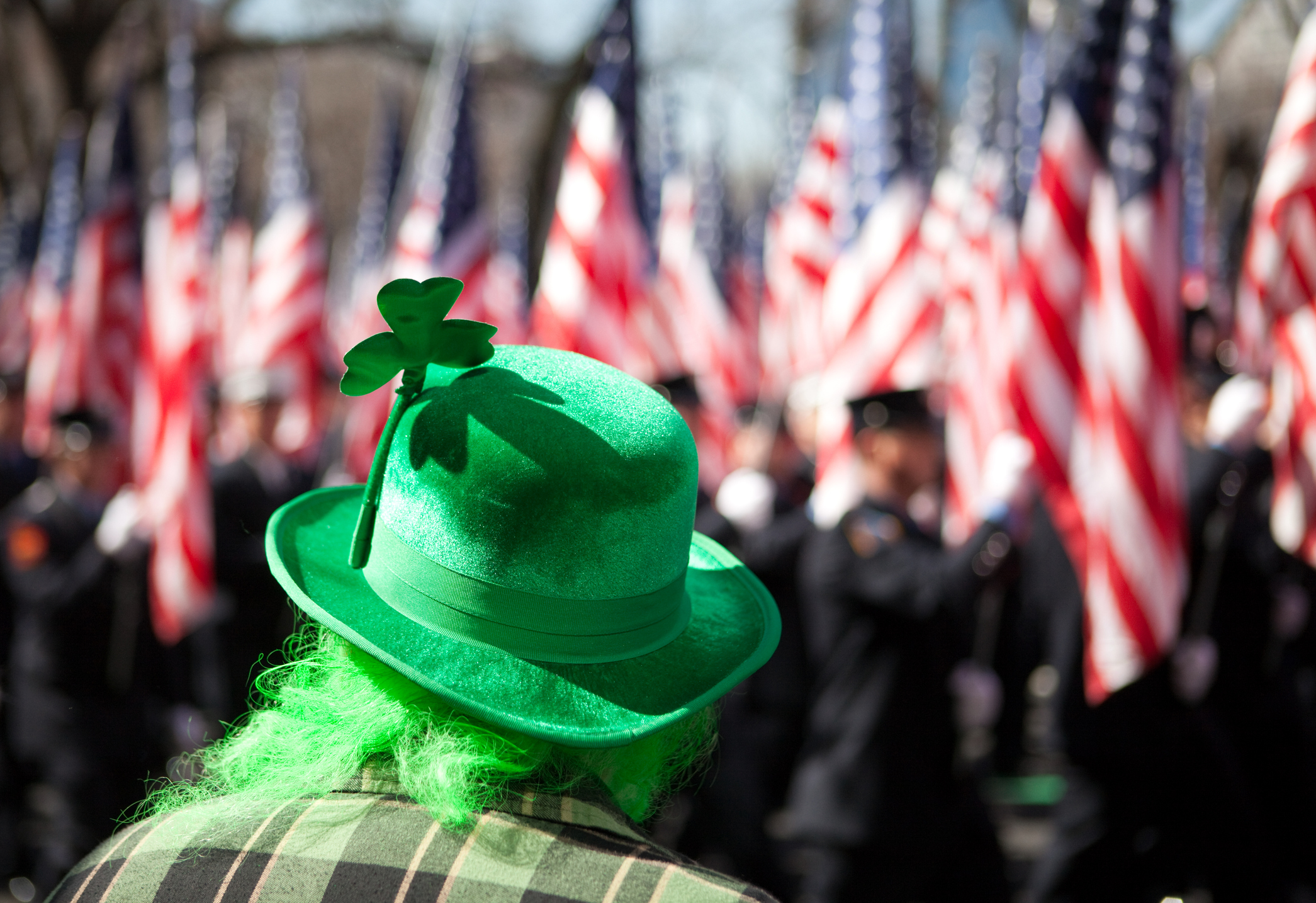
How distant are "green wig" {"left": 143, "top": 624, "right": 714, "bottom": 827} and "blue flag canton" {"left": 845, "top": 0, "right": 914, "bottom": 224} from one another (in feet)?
18.4

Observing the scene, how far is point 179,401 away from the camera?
21.2 ft

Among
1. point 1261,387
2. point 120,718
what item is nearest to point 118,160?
point 120,718

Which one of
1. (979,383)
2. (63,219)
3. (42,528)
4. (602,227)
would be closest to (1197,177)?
(979,383)

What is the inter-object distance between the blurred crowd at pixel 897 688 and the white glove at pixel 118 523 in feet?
0.06

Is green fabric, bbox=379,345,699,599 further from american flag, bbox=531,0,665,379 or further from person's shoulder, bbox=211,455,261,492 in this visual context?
person's shoulder, bbox=211,455,261,492

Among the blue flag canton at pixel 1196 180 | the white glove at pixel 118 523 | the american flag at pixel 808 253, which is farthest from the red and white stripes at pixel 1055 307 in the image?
the blue flag canton at pixel 1196 180

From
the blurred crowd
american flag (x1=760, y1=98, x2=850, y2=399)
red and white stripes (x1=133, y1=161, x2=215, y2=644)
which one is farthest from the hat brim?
american flag (x1=760, y1=98, x2=850, y2=399)

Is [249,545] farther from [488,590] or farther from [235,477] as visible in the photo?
[488,590]

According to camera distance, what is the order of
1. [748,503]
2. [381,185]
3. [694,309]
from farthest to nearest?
1. [381,185]
2. [694,309]
3. [748,503]

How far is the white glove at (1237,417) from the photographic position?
5.61 m

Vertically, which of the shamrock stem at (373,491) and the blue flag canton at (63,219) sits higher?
the blue flag canton at (63,219)

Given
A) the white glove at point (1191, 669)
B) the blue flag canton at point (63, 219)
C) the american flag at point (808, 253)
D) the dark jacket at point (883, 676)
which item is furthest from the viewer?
the blue flag canton at point (63, 219)

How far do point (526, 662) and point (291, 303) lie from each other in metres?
8.80

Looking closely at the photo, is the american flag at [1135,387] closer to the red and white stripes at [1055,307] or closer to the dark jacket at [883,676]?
the red and white stripes at [1055,307]
